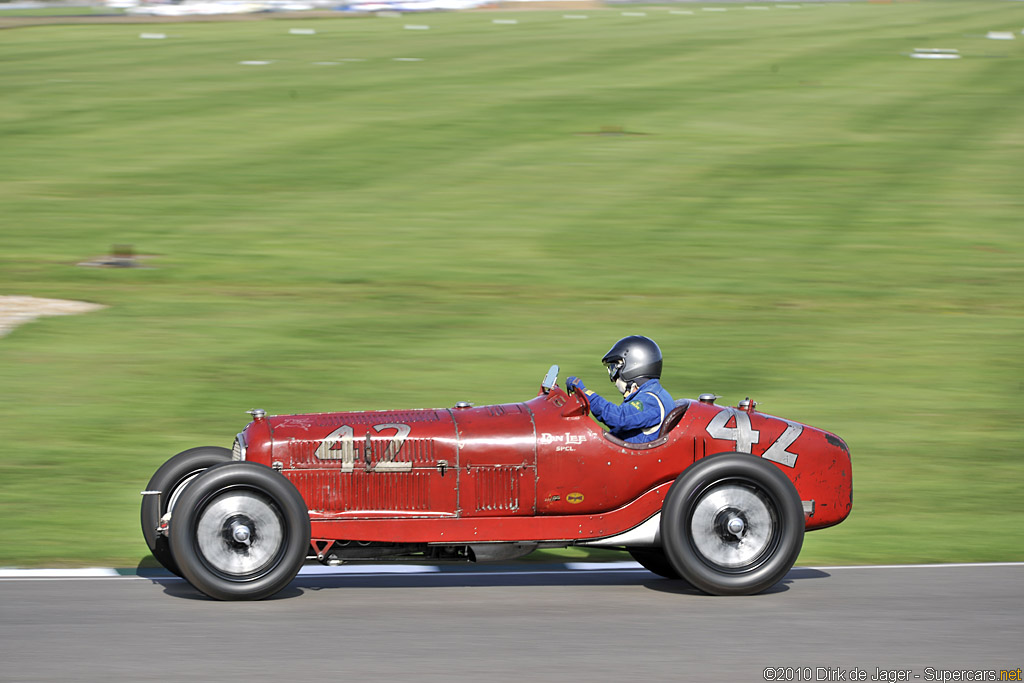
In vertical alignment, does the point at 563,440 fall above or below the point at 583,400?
below

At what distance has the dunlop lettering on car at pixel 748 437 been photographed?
7.39m

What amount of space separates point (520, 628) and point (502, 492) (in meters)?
0.97

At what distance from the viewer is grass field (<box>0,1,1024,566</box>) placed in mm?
10844

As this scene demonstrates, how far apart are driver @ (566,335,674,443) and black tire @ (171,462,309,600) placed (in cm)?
170

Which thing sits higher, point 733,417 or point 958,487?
point 733,417

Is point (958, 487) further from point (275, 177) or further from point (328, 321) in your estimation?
point (275, 177)

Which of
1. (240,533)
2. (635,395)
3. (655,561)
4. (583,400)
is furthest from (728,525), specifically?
(240,533)

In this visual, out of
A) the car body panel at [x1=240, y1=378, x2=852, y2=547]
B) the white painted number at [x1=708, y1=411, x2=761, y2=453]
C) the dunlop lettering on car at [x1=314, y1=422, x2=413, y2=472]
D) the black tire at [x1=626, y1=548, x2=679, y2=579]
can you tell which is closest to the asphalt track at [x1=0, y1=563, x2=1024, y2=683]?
the black tire at [x1=626, y1=548, x2=679, y2=579]

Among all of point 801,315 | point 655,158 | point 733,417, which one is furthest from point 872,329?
point 655,158

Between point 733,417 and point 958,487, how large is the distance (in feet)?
10.2

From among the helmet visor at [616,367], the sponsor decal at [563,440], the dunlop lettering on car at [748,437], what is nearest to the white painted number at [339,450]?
the sponsor decal at [563,440]

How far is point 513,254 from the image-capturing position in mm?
17578

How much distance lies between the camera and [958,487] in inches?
385

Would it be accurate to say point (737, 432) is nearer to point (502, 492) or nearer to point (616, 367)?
point (616, 367)
